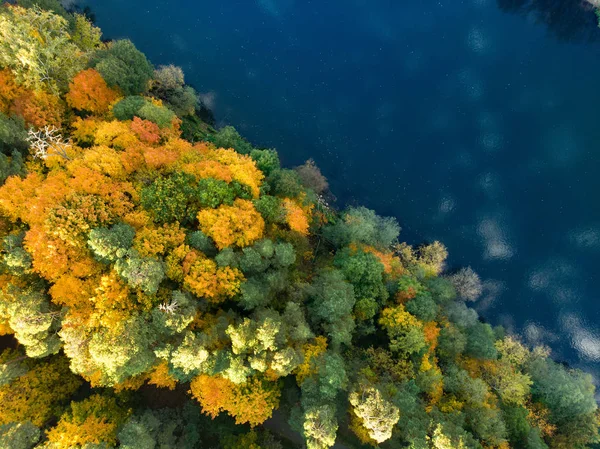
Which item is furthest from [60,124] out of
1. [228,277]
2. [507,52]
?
[507,52]

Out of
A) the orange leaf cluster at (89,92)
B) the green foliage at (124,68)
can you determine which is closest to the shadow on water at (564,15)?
the green foliage at (124,68)

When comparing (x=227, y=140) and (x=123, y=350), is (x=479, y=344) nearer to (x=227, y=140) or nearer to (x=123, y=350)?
(x=227, y=140)

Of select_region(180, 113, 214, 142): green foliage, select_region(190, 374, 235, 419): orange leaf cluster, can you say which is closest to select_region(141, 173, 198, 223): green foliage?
select_region(180, 113, 214, 142): green foliage

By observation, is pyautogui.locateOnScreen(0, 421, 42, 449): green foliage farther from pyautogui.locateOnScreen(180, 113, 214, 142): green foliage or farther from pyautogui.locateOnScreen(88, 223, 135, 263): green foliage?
pyautogui.locateOnScreen(180, 113, 214, 142): green foliage

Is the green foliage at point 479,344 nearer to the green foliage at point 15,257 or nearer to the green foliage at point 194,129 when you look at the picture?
the green foliage at point 194,129

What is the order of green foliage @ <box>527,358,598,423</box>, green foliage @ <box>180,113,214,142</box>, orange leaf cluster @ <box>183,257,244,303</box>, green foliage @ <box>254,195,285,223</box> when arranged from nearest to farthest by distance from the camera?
orange leaf cluster @ <box>183,257,244,303</box>, green foliage @ <box>254,195,285,223</box>, green foliage @ <box>527,358,598,423</box>, green foliage @ <box>180,113,214,142</box>

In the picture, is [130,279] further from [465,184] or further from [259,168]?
[465,184]
